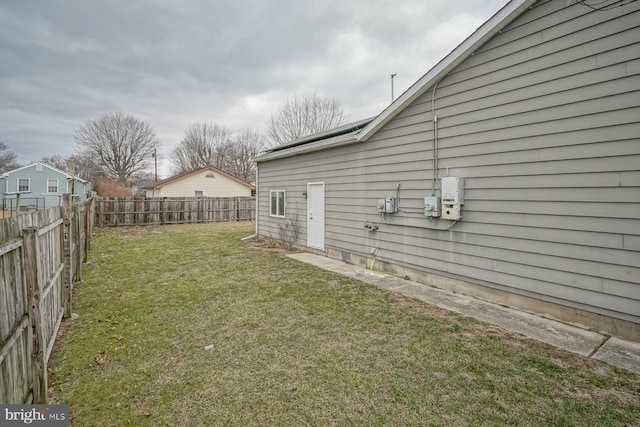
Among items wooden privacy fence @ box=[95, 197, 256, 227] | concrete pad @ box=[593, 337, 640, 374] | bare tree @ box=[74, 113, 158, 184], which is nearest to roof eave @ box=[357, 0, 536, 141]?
concrete pad @ box=[593, 337, 640, 374]

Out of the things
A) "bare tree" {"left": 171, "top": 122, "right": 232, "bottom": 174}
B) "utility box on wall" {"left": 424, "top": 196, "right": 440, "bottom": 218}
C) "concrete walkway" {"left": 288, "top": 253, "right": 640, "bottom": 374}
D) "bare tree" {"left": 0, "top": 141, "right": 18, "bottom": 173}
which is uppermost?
"bare tree" {"left": 171, "top": 122, "right": 232, "bottom": 174}

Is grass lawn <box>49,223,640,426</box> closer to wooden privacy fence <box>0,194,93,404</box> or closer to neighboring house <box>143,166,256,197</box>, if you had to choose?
wooden privacy fence <box>0,194,93,404</box>

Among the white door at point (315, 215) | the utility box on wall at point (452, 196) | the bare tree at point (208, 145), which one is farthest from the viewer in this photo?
the bare tree at point (208, 145)

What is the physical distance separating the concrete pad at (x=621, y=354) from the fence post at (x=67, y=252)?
6.26 m

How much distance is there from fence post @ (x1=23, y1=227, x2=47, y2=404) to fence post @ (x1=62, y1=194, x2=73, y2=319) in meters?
2.24

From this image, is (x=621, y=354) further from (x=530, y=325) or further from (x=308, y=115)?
(x=308, y=115)

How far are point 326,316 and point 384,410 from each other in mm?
1932

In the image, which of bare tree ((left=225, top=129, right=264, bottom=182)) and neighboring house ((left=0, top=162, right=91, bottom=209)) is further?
bare tree ((left=225, top=129, right=264, bottom=182))

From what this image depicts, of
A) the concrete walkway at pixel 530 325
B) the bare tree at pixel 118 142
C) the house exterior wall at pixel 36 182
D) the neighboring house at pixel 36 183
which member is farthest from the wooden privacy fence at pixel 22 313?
the bare tree at pixel 118 142

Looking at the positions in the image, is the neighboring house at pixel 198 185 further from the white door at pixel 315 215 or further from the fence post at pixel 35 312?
the fence post at pixel 35 312

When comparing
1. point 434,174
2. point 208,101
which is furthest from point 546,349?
point 208,101

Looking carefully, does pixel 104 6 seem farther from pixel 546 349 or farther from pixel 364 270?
pixel 546 349

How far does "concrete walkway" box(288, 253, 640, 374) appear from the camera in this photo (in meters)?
3.06

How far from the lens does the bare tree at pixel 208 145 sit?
36781 mm
